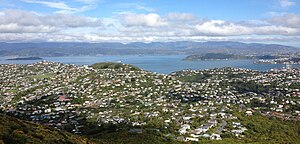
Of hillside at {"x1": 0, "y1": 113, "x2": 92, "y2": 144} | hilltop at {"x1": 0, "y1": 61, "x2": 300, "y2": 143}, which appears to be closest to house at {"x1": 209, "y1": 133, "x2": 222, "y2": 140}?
hilltop at {"x1": 0, "y1": 61, "x2": 300, "y2": 143}

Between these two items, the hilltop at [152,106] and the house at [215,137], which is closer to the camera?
the house at [215,137]

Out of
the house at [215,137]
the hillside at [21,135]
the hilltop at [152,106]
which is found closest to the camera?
the hillside at [21,135]

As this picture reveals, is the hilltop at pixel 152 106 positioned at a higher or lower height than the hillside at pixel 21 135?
lower

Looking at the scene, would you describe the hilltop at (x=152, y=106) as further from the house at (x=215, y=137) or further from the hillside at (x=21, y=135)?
the hillside at (x=21, y=135)

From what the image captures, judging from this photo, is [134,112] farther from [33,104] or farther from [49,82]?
[49,82]

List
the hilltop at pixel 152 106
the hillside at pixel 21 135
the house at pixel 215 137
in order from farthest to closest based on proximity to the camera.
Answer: the hilltop at pixel 152 106 < the house at pixel 215 137 < the hillside at pixel 21 135

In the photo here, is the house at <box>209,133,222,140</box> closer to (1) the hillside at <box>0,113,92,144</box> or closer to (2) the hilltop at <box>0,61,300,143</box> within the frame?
(2) the hilltop at <box>0,61,300,143</box>

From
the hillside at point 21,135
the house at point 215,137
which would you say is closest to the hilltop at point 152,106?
the house at point 215,137

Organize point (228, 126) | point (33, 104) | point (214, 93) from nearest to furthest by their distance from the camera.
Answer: point (228, 126), point (33, 104), point (214, 93)

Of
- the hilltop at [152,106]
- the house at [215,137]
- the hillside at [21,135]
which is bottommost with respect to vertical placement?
the house at [215,137]

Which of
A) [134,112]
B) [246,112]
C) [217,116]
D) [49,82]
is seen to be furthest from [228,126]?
[49,82]

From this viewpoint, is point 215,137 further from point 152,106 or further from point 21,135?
point 21,135
